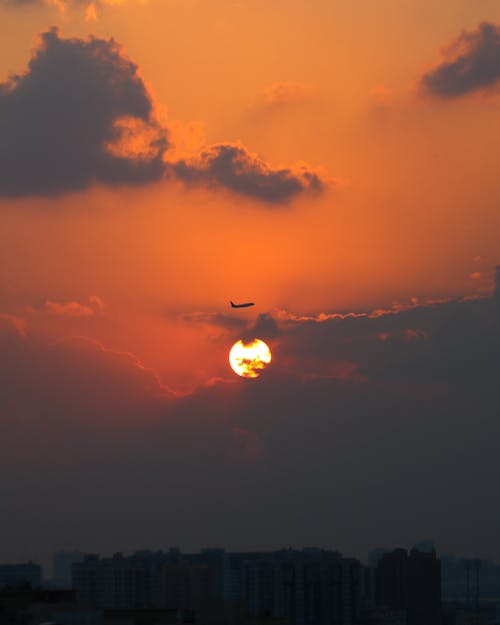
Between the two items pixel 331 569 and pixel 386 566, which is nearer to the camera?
pixel 331 569

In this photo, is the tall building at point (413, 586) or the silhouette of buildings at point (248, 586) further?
the tall building at point (413, 586)

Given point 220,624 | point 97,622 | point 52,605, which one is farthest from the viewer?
point 220,624

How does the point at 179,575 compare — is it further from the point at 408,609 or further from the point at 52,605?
the point at 52,605

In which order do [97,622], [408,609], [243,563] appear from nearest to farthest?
[97,622] → [243,563] → [408,609]

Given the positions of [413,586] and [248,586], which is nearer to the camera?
[248,586]

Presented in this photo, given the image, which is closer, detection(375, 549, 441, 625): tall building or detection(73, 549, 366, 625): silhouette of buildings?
detection(73, 549, 366, 625): silhouette of buildings

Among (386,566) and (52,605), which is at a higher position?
(386,566)

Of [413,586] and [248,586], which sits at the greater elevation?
[413,586]

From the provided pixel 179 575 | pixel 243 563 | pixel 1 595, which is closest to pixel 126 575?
pixel 179 575
